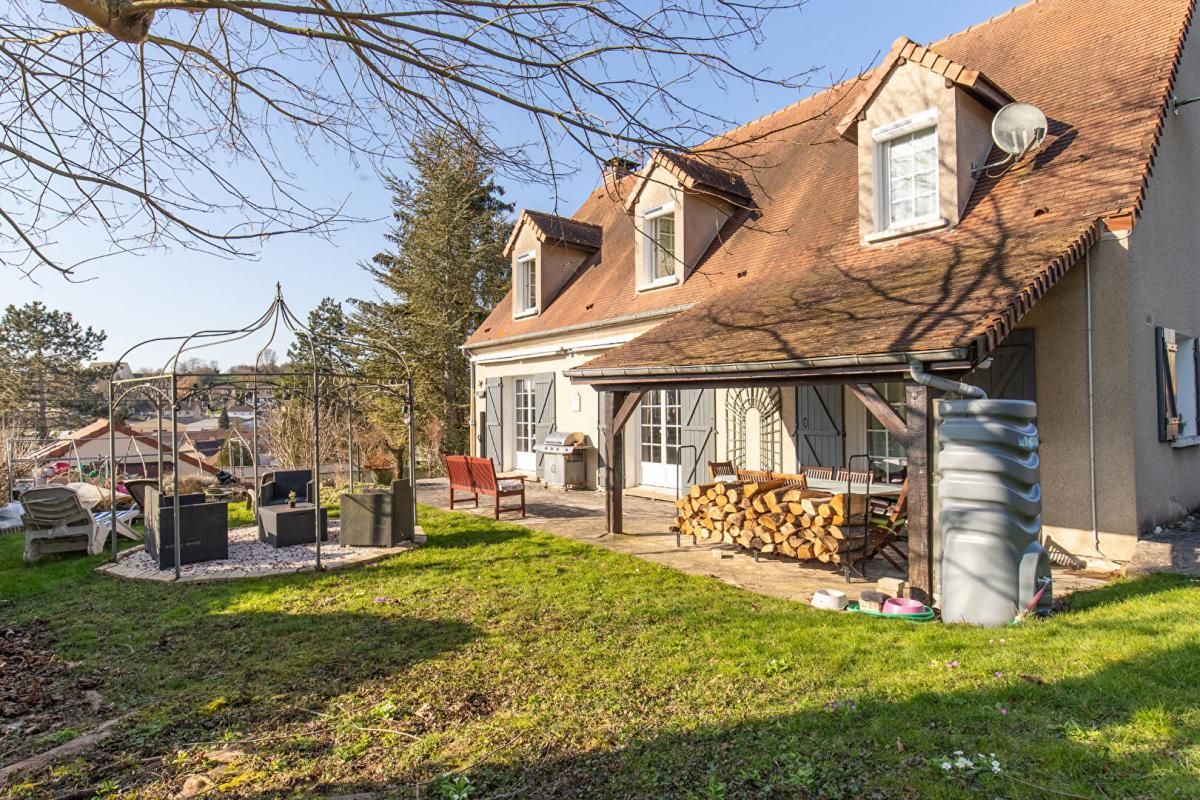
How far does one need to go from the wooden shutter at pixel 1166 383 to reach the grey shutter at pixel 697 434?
507 cm

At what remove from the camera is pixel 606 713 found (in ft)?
10.6

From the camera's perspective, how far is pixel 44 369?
37219 millimetres

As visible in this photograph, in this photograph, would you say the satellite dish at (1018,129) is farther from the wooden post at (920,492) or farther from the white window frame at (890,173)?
the wooden post at (920,492)

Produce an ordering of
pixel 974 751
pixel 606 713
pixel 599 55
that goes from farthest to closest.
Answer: pixel 599 55 → pixel 606 713 → pixel 974 751

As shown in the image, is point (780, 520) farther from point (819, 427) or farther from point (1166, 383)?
point (1166, 383)

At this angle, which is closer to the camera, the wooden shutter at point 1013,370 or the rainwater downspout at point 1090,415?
the rainwater downspout at point 1090,415

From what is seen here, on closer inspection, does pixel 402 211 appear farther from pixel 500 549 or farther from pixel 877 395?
pixel 877 395

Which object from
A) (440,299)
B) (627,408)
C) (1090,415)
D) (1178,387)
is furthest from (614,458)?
(440,299)

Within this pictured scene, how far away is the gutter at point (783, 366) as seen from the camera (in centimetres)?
458

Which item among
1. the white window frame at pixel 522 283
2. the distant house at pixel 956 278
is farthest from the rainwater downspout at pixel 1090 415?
the white window frame at pixel 522 283

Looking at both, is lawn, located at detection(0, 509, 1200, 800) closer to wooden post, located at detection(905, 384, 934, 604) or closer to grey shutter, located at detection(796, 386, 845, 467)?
wooden post, located at detection(905, 384, 934, 604)

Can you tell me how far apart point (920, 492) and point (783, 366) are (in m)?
1.48

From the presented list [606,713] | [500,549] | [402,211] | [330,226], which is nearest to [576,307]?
[500,549]

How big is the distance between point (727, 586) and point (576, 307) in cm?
769
